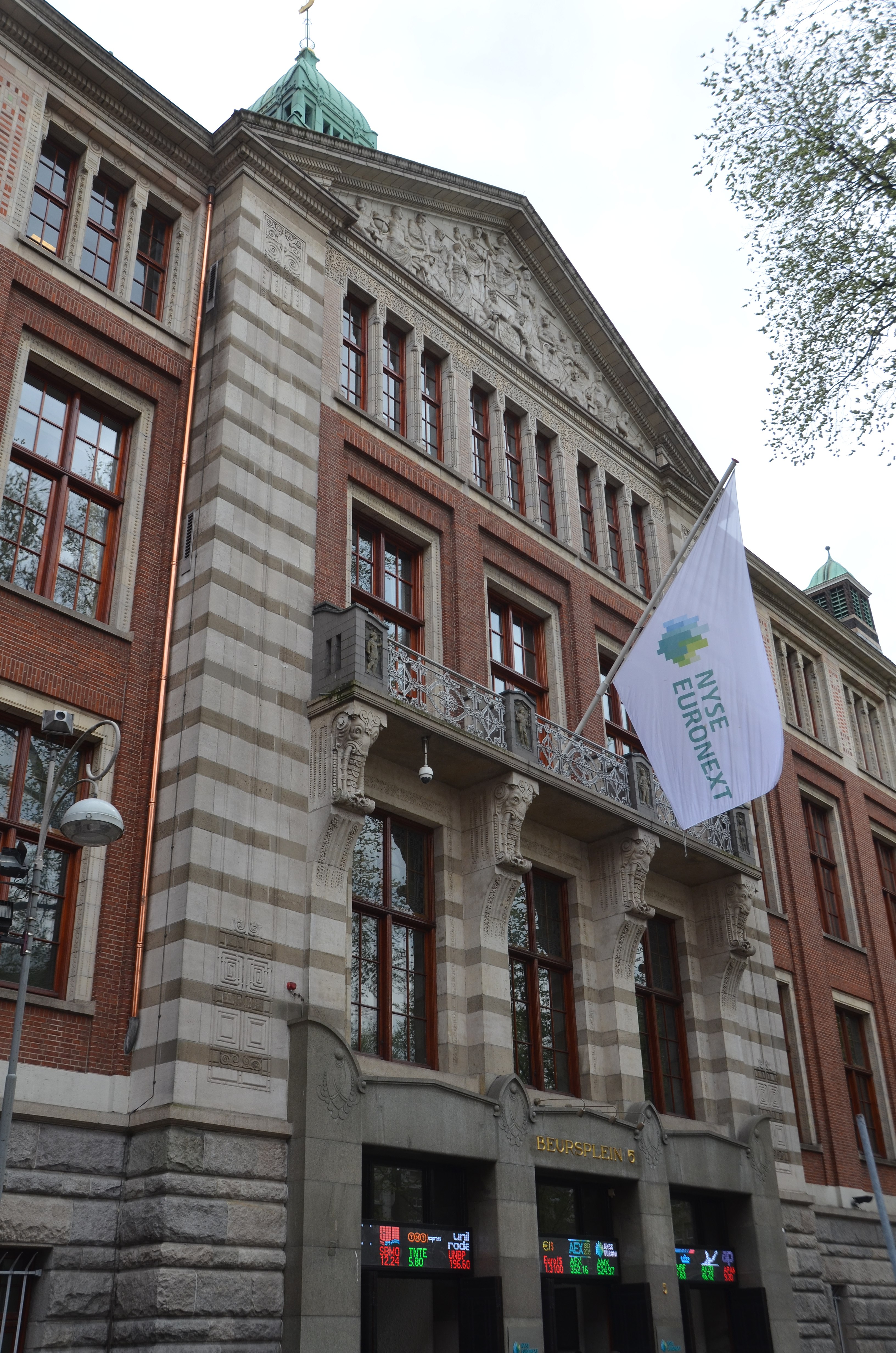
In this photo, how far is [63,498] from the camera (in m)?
18.5

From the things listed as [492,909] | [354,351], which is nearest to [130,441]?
[354,351]

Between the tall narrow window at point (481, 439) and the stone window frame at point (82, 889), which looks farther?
the tall narrow window at point (481, 439)

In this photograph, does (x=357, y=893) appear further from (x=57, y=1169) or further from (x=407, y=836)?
(x=57, y=1169)

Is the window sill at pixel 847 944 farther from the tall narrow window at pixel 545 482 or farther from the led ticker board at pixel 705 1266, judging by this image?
the tall narrow window at pixel 545 482

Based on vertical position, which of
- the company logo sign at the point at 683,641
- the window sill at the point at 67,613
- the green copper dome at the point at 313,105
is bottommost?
the window sill at the point at 67,613

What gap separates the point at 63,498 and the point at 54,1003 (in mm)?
7179

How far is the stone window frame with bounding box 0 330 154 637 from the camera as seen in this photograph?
59.5ft

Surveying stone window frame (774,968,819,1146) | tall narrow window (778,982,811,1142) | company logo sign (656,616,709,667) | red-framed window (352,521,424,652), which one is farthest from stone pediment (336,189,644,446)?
tall narrow window (778,982,811,1142)

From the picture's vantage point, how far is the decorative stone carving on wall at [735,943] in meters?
25.7

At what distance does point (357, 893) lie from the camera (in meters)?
19.6

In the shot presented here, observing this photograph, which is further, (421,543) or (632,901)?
(421,543)

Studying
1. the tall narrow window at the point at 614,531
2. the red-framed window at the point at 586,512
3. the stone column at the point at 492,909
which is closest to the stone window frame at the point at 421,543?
the stone column at the point at 492,909

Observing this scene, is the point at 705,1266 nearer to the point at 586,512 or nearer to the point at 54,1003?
the point at 54,1003

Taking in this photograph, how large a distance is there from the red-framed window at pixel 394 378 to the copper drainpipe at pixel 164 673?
4219 millimetres
